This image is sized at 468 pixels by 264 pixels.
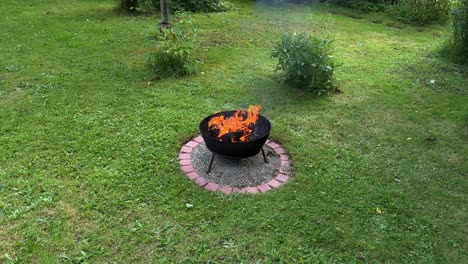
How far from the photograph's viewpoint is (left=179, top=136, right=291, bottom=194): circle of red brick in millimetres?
3263

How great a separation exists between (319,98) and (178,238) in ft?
9.61

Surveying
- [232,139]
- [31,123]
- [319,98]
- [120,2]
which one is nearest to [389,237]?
[232,139]

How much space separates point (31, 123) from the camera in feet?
13.4

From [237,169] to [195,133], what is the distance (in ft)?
2.48

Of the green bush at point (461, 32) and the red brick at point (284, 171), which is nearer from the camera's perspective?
the red brick at point (284, 171)

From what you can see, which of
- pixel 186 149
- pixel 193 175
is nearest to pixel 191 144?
pixel 186 149

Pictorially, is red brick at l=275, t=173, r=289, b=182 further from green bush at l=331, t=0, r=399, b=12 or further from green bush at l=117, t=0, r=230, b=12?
green bush at l=331, t=0, r=399, b=12

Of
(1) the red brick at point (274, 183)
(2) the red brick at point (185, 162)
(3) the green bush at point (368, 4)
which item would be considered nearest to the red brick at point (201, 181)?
(2) the red brick at point (185, 162)

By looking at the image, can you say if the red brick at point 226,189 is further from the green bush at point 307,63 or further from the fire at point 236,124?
the green bush at point 307,63

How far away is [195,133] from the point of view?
405cm

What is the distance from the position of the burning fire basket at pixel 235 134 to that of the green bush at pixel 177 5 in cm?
575

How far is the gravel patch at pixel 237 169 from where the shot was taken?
3.37 metres

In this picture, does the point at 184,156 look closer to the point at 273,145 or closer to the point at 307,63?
the point at 273,145

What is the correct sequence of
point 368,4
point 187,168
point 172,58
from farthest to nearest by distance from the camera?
point 368,4, point 172,58, point 187,168
